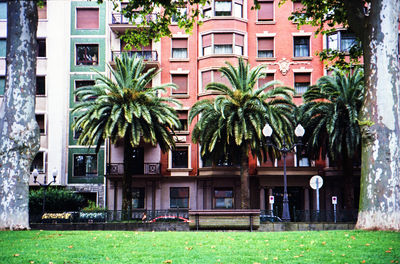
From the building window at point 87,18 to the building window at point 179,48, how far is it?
670cm

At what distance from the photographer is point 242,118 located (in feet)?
99.2

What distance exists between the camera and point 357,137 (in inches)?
1244

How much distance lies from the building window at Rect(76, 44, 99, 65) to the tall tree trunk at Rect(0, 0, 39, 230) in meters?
25.1

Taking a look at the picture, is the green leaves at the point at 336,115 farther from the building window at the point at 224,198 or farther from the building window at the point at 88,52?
the building window at the point at 88,52

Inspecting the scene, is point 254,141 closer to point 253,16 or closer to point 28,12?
point 253,16

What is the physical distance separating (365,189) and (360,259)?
607 cm

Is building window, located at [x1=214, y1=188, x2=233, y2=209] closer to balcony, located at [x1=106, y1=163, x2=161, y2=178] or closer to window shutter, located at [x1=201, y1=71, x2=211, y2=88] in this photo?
balcony, located at [x1=106, y1=163, x2=161, y2=178]

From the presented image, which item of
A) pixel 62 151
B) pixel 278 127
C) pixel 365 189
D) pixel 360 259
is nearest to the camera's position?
pixel 360 259

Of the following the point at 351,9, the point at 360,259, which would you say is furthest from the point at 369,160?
the point at 360,259

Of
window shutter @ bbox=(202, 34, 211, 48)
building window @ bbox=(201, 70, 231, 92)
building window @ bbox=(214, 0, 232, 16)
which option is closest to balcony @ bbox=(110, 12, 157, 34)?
window shutter @ bbox=(202, 34, 211, 48)

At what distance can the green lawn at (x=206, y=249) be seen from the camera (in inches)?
347

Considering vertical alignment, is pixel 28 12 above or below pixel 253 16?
below

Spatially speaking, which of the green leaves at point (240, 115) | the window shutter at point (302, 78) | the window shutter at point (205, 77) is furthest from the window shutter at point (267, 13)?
the green leaves at point (240, 115)

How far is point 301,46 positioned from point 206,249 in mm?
32373
